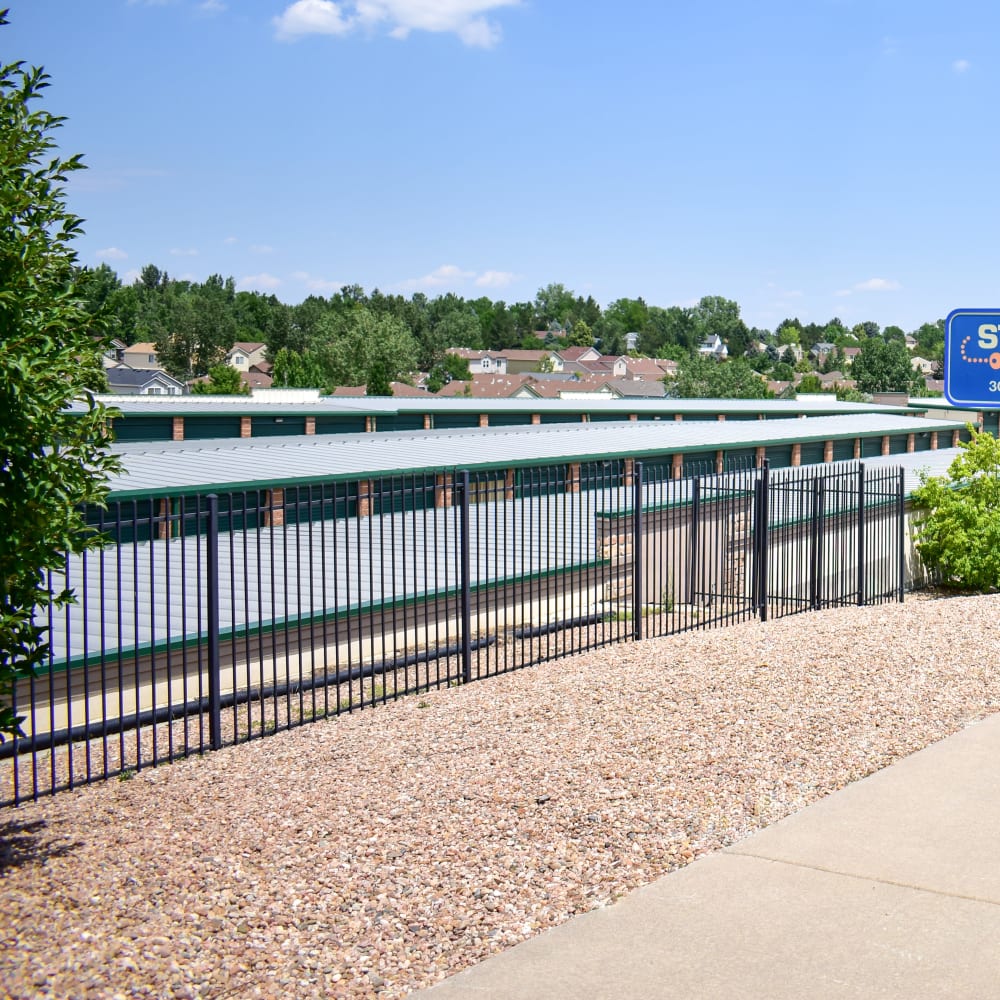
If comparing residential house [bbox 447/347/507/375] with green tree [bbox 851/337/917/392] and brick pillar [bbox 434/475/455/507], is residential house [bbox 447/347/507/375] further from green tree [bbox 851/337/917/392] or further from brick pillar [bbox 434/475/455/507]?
brick pillar [bbox 434/475/455/507]

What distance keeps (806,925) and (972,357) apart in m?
3.23

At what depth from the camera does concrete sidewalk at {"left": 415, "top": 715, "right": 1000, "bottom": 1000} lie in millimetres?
4750

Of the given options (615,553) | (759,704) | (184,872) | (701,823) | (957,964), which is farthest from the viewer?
(615,553)

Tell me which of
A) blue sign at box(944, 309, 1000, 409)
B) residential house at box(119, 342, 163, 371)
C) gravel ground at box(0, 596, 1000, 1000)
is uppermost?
residential house at box(119, 342, 163, 371)

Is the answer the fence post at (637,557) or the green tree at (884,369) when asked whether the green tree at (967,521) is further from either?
the green tree at (884,369)

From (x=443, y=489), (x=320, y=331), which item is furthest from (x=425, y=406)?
(x=320, y=331)

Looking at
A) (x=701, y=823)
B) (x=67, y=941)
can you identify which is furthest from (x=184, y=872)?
(x=701, y=823)

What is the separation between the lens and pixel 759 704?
8.76 metres

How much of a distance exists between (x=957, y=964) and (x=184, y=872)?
11.8 ft

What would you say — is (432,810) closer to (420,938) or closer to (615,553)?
(420,938)

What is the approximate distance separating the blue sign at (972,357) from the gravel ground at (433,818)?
2541 millimetres

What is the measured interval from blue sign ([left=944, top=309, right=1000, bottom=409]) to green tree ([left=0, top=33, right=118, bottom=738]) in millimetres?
4601

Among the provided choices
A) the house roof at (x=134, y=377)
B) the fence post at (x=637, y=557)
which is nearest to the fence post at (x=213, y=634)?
the fence post at (x=637, y=557)

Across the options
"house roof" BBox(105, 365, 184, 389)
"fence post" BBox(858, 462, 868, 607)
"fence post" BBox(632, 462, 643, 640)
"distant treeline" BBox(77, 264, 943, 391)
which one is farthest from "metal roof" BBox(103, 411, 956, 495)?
"house roof" BBox(105, 365, 184, 389)
